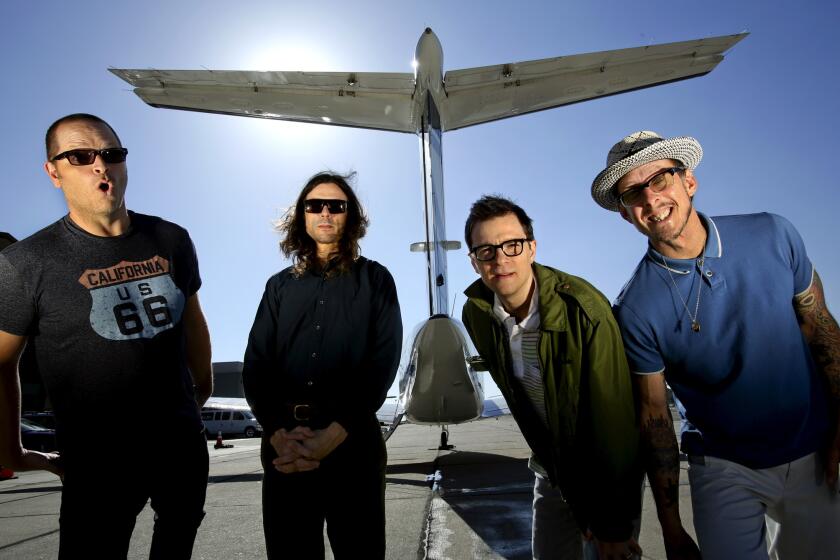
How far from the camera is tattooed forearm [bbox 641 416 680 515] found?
1.94 meters

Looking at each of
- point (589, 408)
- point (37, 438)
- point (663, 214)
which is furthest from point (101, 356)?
point (37, 438)

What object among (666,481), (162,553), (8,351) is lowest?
(162,553)

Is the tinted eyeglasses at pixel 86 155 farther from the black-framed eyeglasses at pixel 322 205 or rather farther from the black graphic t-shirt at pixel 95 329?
the black-framed eyeglasses at pixel 322 205

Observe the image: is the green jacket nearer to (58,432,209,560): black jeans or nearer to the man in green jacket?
the man in green jacket

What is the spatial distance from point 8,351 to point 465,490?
178 inches

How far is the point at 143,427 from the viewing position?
184 centimetres

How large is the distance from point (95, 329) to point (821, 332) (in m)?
2.89

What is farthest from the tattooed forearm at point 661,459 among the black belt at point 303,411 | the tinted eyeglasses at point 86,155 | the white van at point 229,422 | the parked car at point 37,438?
the white van at point 229,422

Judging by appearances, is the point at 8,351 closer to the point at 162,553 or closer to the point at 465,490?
the point at 162,553

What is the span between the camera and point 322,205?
241 cm

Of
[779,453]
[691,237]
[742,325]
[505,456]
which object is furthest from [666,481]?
[505,456]

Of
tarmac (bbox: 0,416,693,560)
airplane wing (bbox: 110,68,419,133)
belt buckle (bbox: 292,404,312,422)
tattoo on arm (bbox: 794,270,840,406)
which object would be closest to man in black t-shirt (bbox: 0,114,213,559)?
belt buckle (bbox: 292,404,312,422)

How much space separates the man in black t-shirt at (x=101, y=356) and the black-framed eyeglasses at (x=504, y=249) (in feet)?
4.24

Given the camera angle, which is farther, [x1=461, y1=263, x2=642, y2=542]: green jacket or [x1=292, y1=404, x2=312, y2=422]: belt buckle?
[x1=292, y1=404, x2=312, y2=422]: belt buckle
